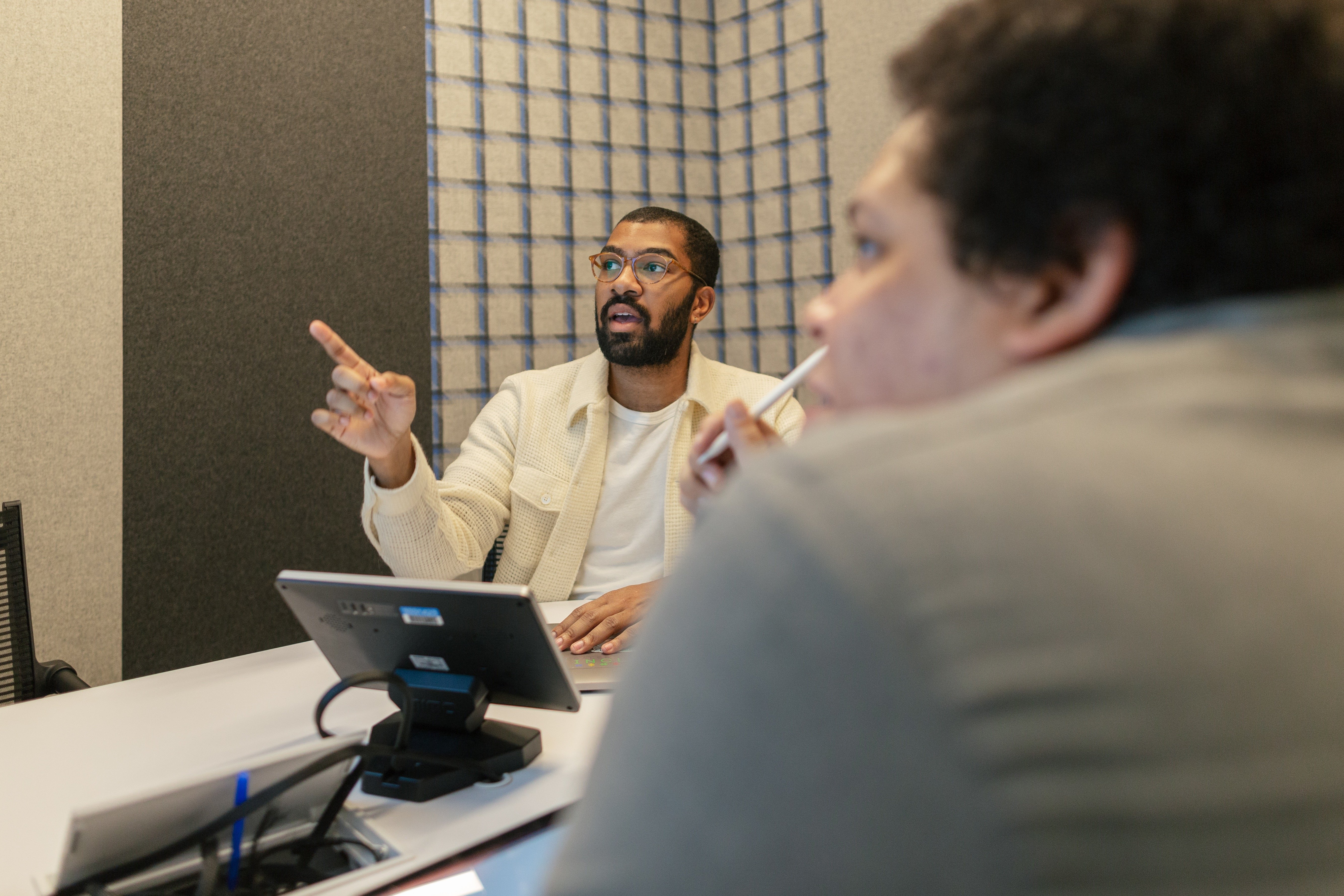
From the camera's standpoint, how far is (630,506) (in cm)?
235

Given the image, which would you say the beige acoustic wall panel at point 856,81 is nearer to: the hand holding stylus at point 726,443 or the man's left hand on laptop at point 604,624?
the man's left hand on laptop at point 604,624

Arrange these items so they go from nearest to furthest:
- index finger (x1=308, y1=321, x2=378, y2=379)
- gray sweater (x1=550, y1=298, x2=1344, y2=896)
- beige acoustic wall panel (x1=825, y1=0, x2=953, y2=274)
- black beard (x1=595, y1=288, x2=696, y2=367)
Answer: gray sweater (x1=550, y1=298, x2=1344, y2=896), index finger (x1=308, y1=321, x2=378, y2=379), black beard (x1=595, y1=288, x2=696, y2=367), beige acoustic wall panel (x1=825, y1=0, x2=953, y2=274)

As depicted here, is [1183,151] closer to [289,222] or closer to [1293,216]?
[1293,216]

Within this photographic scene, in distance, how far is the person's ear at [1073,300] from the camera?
0.41 m

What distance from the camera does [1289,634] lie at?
33cm


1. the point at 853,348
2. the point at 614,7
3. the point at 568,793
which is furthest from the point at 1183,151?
the point at 614,7

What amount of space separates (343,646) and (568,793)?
1.11 ft

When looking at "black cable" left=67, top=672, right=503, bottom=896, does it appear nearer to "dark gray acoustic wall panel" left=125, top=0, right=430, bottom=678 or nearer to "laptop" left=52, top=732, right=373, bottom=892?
"laptop" left=52, top=732, right=373, bottom=892

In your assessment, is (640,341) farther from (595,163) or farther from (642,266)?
(595,163)

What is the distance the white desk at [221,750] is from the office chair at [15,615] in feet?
0.77

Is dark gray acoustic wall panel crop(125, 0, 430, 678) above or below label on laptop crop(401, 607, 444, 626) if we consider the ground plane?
above

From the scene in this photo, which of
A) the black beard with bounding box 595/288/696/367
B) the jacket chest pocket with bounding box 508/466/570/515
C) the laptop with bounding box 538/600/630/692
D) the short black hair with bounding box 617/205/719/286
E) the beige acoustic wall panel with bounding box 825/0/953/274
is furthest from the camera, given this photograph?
the beige acoustic wall panel with bounding box 825/0/953/274

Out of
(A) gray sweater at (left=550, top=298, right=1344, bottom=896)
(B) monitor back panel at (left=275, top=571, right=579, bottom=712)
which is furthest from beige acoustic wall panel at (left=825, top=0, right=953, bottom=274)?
(A) gray sweater at (left=550, top=298, right=1344, bottom=896)

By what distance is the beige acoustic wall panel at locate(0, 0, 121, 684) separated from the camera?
214 cm
